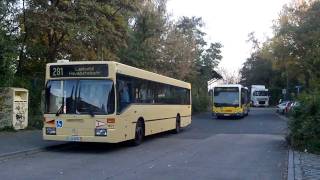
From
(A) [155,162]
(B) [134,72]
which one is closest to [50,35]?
(B) [134,72]

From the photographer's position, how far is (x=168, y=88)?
24688 mm

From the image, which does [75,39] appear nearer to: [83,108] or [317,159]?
[83,108]

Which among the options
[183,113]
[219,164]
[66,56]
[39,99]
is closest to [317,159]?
[219,164]

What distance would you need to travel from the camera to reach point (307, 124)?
693 inches

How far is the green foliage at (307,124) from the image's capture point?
1720 centimetres

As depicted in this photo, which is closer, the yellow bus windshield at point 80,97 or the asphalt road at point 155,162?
the asphalt road at point 155,162

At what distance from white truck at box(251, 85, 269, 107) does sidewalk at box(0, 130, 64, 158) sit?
70525mm

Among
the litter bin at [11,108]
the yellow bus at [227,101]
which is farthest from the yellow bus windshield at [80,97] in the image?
the yellow bus at [227,101]

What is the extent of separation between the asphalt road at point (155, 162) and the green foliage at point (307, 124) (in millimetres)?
696

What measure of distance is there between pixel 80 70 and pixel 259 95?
76.1m

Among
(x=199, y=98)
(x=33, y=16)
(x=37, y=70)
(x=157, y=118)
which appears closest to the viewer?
(x=157, y=118)

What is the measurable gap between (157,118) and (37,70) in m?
10.5

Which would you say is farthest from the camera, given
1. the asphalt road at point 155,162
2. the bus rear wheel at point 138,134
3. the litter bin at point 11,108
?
the litter bin at point 11,108

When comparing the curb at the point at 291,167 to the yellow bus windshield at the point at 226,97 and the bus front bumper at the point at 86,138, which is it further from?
the yellow bus windshield at the point at 226,97
